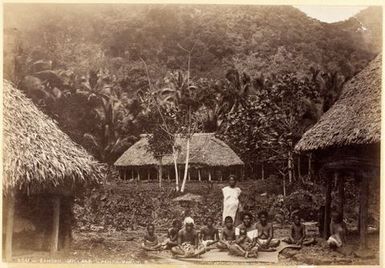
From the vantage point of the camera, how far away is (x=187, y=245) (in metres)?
9.01

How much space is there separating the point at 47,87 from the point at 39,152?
2.64 feet

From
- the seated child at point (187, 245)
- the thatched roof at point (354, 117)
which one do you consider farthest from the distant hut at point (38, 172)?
the thatched roof at point (354, 117)

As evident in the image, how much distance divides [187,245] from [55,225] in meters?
1.56

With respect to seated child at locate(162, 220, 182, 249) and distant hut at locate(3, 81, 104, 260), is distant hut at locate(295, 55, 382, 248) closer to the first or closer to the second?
seated child at locate(162, 220, 182, 249)

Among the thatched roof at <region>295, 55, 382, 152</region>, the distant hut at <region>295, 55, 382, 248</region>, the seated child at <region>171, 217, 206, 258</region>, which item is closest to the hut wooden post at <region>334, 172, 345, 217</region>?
the distant hut at <region>295, 55, 382, 248</region>

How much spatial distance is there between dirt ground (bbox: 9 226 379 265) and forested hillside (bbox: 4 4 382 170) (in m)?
0.94

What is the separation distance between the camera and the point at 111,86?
9.13 metres

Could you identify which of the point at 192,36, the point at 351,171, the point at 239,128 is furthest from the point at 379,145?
the point at 192,36

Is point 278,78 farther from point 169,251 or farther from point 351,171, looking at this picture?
point 169,251

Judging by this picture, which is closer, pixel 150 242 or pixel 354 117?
pixel 354 117

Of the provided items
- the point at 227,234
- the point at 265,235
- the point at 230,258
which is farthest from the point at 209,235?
the point at 265,235

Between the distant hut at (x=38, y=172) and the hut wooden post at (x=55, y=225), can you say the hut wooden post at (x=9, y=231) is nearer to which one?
the distant hut at (x=38, y=172)

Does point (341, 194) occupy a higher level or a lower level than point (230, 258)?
higher

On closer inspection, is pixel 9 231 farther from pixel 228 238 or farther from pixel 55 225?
pixel 228 238
